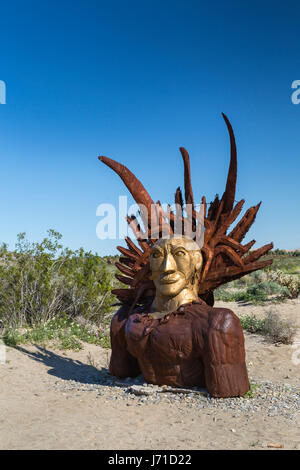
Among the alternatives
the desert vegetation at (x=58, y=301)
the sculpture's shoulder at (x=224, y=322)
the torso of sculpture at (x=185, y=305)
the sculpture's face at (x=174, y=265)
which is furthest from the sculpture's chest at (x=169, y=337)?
the desert vegetation at (x=58, y=301)

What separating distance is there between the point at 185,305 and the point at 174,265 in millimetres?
548

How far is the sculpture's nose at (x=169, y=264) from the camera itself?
5898mm

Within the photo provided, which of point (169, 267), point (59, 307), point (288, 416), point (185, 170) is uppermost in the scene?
point (185, 170)

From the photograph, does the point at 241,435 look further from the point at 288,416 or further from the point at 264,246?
the point at 264,246

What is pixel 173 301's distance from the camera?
19.8ft

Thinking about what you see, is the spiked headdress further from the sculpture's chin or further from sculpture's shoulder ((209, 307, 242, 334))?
sculpture's shoulder ((209, 307, 242, 334))

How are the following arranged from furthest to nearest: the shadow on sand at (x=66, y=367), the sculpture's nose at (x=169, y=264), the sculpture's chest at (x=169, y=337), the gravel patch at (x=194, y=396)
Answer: the shadow on sand at (x=66, y=367) < the sculpture's nose at (x=169, y=264) < the sculpture's chest at (x=169, y=337) < the gravel patch at (x=194, y=396)

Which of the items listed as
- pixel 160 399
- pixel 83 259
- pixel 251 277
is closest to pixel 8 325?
pixel 83 259

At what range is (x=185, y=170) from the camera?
21.9ft

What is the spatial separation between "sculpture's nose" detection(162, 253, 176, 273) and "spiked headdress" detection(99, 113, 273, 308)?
50 centimetres

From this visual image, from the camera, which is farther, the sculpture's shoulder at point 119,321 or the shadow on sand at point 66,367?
the shadow on sand at point 66,367

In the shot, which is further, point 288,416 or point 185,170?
point 185,170

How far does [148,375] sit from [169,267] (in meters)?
1.47

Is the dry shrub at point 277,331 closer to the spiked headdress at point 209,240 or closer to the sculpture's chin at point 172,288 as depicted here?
the spiked headdress at point 209,240
